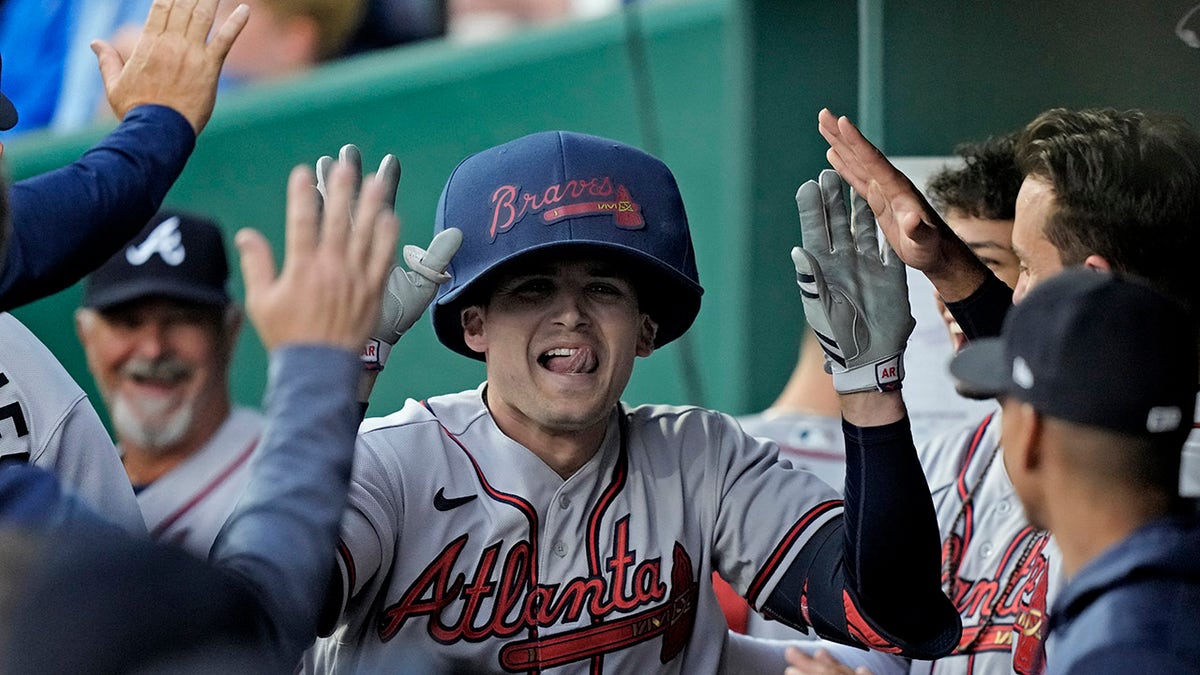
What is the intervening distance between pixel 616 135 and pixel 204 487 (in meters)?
1.27

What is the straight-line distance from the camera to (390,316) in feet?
6.09

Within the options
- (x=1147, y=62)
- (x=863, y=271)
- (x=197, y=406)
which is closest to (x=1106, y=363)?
(x=863, y=271)

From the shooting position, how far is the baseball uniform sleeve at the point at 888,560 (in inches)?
70.0

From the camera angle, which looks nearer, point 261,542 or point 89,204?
point 261,542

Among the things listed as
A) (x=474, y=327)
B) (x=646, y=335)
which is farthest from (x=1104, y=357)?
(x=474, y=327)

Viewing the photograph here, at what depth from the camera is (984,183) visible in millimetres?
2451

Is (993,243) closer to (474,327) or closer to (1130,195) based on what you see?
(1130,195)

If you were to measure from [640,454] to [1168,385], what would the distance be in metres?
0.81

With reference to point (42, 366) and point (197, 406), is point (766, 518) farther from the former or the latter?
point (197, 406)

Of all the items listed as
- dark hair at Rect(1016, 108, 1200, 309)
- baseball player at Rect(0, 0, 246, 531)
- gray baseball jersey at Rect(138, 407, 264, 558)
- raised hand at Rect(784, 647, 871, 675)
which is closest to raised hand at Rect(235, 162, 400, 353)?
baseball player at Rect(0, 0, 246, 531)

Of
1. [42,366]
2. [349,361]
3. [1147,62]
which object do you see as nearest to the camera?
[349,361]

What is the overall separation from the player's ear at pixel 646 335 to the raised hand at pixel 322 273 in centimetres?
77

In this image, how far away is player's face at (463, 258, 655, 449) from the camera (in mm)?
1886

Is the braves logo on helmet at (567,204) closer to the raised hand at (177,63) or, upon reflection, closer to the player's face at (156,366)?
the raised hand at (177,63)
